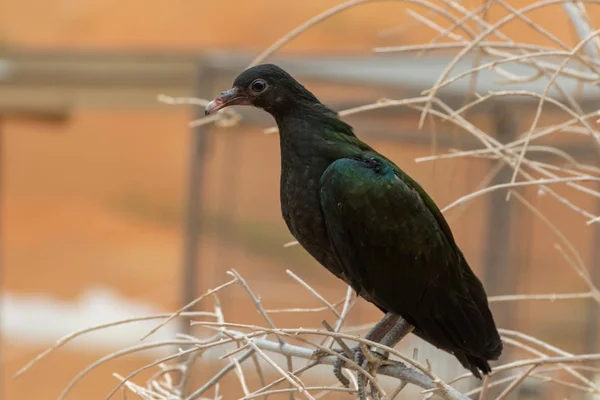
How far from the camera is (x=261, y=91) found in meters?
0.76

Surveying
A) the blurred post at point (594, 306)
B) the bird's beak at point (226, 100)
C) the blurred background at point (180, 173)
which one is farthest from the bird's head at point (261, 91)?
the blurred post at point (594, 306)

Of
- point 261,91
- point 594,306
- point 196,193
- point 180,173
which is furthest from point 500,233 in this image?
point 180,173

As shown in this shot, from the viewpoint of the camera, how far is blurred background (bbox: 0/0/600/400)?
69.7 inches

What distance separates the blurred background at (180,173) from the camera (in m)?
1.77

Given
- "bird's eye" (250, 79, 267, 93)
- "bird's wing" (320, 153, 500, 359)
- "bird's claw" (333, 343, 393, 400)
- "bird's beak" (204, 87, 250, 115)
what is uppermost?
"bird's eye" (250, 79, 267, 93)

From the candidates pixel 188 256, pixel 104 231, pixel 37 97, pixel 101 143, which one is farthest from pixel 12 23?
pixel 188 256

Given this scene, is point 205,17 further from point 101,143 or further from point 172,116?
point 101,143

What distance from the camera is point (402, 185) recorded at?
0.76 metres

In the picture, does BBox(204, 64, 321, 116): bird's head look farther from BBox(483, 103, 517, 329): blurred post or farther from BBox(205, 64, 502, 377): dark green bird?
BBox(483, 103, 517, 329): blurred post

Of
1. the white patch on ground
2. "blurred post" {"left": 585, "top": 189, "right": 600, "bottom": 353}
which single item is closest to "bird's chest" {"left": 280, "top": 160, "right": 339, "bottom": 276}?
"blurred post" {"left": 585, "top": 189, "right": 600, "bottom": 353}

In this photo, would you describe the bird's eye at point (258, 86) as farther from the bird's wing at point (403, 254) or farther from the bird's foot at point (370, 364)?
the bird's foot at point (370, 364)

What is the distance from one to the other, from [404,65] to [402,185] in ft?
4.10

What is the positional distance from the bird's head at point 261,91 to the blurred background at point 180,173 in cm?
15

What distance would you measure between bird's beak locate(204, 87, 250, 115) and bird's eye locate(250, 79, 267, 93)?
0.03 feet
